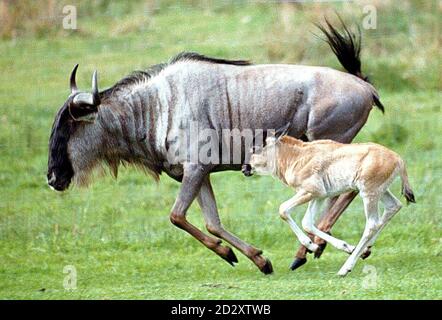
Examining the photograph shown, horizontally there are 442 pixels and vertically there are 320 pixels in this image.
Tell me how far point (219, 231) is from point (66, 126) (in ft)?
5.52

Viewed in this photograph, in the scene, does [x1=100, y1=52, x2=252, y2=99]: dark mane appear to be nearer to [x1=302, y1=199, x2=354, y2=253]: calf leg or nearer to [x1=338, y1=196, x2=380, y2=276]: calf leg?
[x1=302, y1=199, x2=354, y2=253]: calf leg

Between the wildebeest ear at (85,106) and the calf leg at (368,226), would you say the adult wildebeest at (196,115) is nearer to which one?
→ the wildebeest ear at (85,106)

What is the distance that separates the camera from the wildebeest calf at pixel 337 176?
38.8ft

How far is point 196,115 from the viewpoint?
42.2ft

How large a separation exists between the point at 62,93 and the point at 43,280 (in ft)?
22.2

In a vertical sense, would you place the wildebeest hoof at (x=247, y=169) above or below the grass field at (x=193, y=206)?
above

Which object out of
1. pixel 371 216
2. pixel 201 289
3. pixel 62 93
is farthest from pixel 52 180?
pixel 62 93

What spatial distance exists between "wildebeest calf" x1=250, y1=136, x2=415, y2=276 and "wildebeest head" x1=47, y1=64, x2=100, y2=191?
1.76 m

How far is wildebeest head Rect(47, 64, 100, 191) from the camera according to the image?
42.5 ft

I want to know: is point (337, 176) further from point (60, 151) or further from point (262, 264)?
point (60, 151)

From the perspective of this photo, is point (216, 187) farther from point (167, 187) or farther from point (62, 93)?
point (62, 93)

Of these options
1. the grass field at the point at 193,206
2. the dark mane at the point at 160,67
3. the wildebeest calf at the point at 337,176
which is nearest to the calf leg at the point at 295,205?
the wildebeest calf at the point at 337,176

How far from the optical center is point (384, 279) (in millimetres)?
11977

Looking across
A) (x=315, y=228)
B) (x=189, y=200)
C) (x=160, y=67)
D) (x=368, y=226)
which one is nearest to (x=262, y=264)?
(x=315, y=228)
